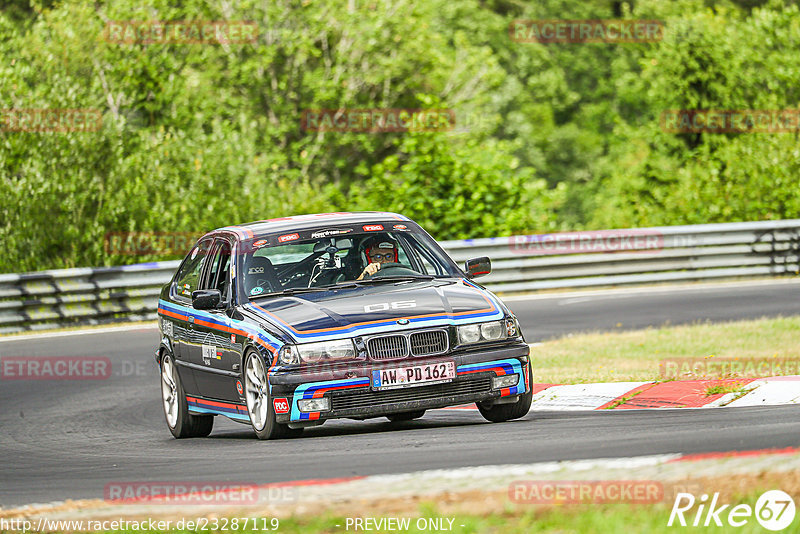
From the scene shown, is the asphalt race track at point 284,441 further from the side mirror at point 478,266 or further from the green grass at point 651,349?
the green grass at point 651,349

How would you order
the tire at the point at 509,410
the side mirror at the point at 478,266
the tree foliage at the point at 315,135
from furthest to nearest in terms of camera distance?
the tree foliage at the point at 315,135 < the side mirror at the point at 478,266 < the tire at the point at 509,410

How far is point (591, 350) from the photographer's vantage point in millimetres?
13844

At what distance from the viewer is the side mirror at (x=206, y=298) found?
9.33 m

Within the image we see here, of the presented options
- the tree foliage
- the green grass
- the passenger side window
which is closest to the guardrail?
the tree foliage

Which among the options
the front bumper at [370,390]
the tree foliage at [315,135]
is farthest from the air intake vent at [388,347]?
the tree foliage at [315,135]

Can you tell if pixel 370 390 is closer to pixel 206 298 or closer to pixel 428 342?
pixel 428 342

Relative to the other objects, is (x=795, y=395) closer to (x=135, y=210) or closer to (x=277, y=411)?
(x=277, y=411)

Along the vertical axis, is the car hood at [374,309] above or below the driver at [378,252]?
below

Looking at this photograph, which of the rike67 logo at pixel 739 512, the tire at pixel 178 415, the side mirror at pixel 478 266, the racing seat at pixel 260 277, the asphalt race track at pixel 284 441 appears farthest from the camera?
the tire at pixel 178 415

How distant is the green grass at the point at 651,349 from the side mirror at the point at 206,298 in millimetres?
3326

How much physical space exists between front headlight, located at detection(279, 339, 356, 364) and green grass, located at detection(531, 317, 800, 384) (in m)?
3.26

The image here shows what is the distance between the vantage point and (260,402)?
8617 millimetres

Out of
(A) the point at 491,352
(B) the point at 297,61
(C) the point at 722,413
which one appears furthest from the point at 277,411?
(B) the point at 297,61

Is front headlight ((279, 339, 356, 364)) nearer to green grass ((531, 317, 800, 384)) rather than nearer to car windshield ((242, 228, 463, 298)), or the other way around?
car windshield ((242, 228, 463, 298))
